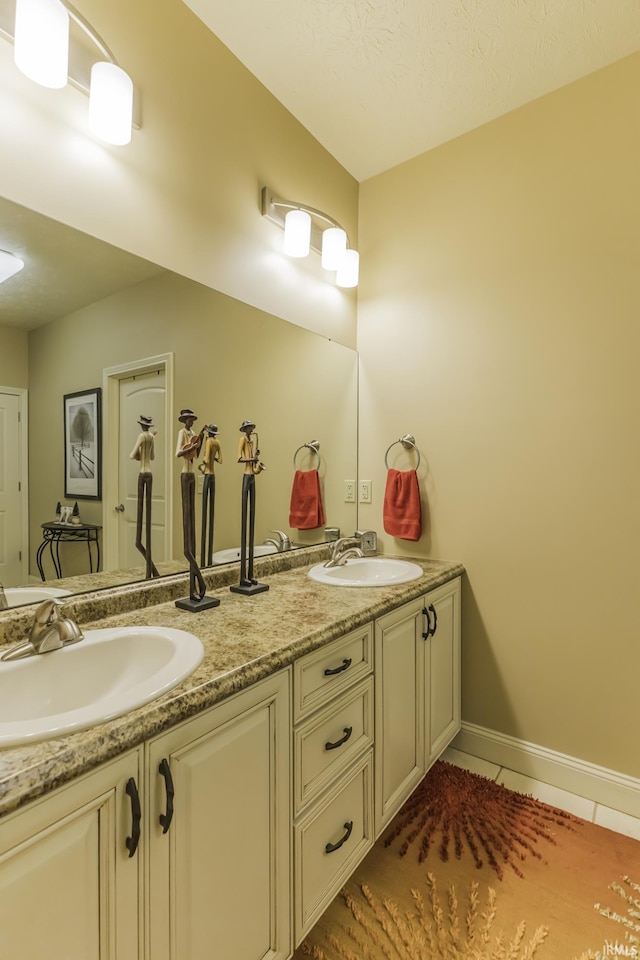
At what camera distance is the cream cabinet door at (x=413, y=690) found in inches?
54.0

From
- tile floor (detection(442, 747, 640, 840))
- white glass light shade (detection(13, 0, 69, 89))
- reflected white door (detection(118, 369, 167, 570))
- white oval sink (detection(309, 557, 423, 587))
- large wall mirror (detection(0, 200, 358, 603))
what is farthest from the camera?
white oval sink (detection(309, 557, 423, 587))

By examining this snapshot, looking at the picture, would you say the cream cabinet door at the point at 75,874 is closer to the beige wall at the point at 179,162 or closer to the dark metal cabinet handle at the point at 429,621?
the dark metal cabinet handle at the point at 429,621

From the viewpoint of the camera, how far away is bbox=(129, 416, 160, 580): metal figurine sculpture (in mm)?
1353

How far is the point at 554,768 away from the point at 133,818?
5.55 ft

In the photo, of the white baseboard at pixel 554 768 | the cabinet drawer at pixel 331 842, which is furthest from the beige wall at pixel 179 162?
the white baseboard at pixel 554 768

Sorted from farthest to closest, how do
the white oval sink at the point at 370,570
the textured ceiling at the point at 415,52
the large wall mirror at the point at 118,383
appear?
1. the white oval sink at the point at 370,570
2. the textured ceiling at the point at 415,52
3. the large wall mirror at the point at 118,383

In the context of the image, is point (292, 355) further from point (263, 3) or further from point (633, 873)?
point (633, 873)

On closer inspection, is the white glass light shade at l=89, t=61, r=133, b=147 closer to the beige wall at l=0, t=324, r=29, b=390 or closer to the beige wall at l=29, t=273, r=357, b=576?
the beige wall at l=29, t=273, r=357, b=576

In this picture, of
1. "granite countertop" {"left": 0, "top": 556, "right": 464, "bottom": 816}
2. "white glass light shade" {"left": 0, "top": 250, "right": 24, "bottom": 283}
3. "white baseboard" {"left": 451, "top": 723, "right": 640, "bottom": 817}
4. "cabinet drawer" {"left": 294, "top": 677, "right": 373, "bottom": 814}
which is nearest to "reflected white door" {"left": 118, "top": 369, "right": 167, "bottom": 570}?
"granite countertop" {"left": 0, "top": 556, "right": 464, "bottom": 816}

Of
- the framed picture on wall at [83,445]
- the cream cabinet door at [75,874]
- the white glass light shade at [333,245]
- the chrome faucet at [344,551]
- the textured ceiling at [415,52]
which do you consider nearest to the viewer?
the cream cabinet door at [75,874]

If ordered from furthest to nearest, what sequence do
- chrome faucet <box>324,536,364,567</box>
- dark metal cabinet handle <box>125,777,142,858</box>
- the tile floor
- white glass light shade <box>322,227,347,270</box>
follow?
white glass light shade <box>322,227,347,270</box>
chrome faucet <box>324,536,364,567</box>
the tile floor
dark metal cabinet handle <box>125,777,142,858</box>

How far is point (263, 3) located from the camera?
4.90 feet

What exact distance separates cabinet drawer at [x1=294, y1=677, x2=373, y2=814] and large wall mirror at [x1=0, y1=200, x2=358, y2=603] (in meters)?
0.63

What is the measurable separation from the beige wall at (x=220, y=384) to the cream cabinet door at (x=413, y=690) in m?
0.63
